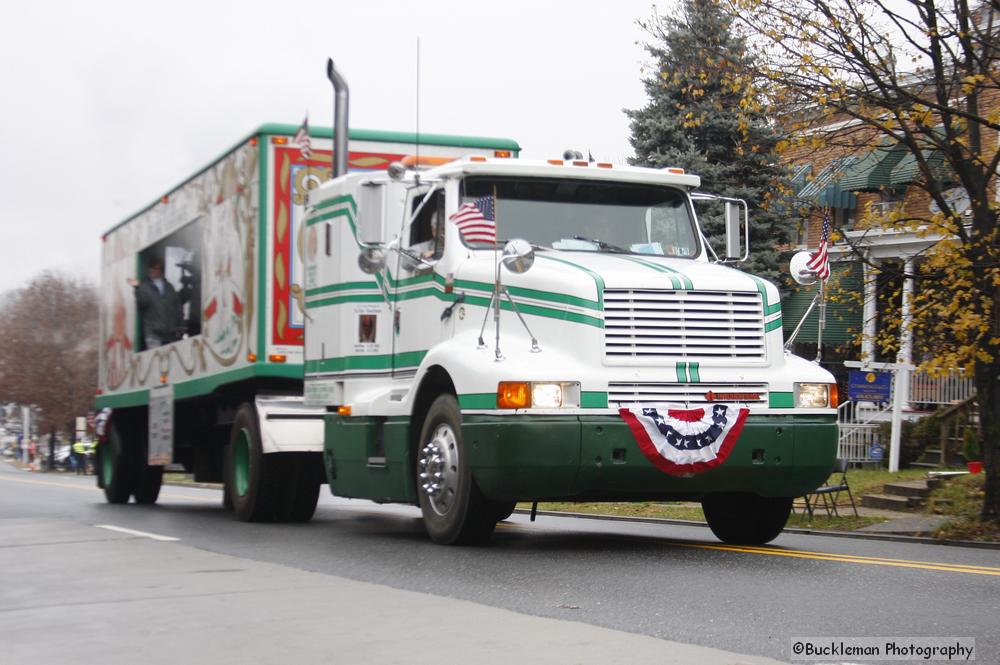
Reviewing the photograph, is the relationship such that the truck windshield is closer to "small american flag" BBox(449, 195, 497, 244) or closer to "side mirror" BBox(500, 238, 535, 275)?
"small american flag" BBox(449, 195, 497, 244)

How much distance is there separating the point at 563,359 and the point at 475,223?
160 centimetres

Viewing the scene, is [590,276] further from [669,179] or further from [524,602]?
[524,602]

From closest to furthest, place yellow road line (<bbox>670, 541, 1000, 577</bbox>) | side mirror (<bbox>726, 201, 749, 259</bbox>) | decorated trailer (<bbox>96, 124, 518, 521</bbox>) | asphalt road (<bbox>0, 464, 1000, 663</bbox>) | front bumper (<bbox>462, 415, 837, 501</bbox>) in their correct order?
asphalt road (<bbox>0, 464, 1000, 663</bbox>) → yellow road line (<bbox>670, 541, 1000, 577</bbox>) → front bumper (<bbox>462, 415, 837, 501</bbox>) → side mirror (<bbox>726, 201, 749, 259</bbox>) → decorated trailer (<bbox>96, 124, 518, 521</bbox>)

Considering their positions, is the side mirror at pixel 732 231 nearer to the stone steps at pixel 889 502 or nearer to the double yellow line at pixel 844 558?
the double yellow line at pixel 844 558

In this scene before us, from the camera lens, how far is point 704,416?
34.7 feet

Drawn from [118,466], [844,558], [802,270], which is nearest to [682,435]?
[844,558]

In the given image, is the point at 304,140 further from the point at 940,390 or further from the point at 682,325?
the point at 940,390

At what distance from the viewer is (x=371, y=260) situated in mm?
12727

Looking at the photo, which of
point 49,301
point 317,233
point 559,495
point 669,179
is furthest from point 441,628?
point 49,301

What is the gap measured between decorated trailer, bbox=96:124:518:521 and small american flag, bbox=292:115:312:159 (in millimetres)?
18

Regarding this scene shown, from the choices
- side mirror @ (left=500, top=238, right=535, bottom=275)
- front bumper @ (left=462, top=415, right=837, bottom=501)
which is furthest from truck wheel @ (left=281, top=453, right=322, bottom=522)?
side mirror @ (left=500, top=238, right=535, bottom=275)

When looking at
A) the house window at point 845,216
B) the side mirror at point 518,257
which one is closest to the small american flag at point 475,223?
the side mirror at point 518,257

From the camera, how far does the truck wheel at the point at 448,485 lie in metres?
11.0

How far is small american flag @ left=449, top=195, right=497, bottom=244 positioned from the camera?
458 inches
